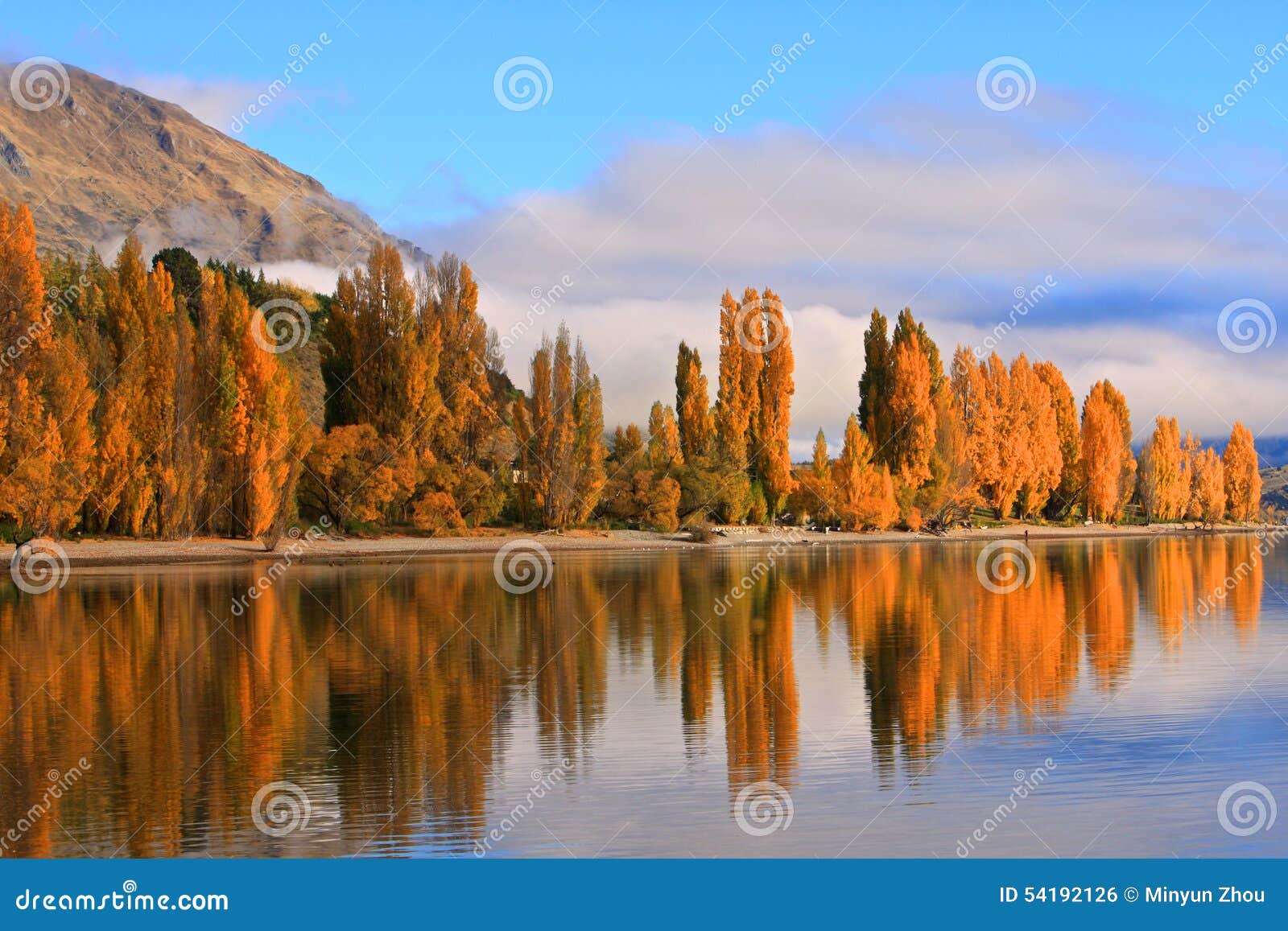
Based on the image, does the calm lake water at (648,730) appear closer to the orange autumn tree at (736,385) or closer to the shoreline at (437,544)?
the shoreline at (437,544)

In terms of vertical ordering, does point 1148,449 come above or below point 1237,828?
above

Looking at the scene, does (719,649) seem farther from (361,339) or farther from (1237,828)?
(361,339)

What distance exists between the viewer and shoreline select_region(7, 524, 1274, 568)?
43.4 metres

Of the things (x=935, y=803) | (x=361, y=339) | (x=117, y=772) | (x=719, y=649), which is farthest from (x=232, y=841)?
(x=361, y=339)

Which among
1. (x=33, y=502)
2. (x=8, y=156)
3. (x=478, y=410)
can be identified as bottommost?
(x=33, y=502)

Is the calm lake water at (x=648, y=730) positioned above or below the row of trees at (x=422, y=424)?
below

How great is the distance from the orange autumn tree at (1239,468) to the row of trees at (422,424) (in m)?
31.2

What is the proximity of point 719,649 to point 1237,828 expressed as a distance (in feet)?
34.4

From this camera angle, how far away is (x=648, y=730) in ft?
42.5

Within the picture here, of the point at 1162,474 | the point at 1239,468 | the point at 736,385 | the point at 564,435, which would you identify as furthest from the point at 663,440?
the point at 1239,468

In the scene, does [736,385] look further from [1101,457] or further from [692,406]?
[1101,457]

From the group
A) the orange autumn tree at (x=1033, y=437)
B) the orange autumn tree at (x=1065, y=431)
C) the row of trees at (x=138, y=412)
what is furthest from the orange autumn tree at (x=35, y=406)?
the orange autumn tree at (x=1065, y=431)

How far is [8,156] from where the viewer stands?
18625cm

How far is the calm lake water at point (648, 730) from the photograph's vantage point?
30.3ft
